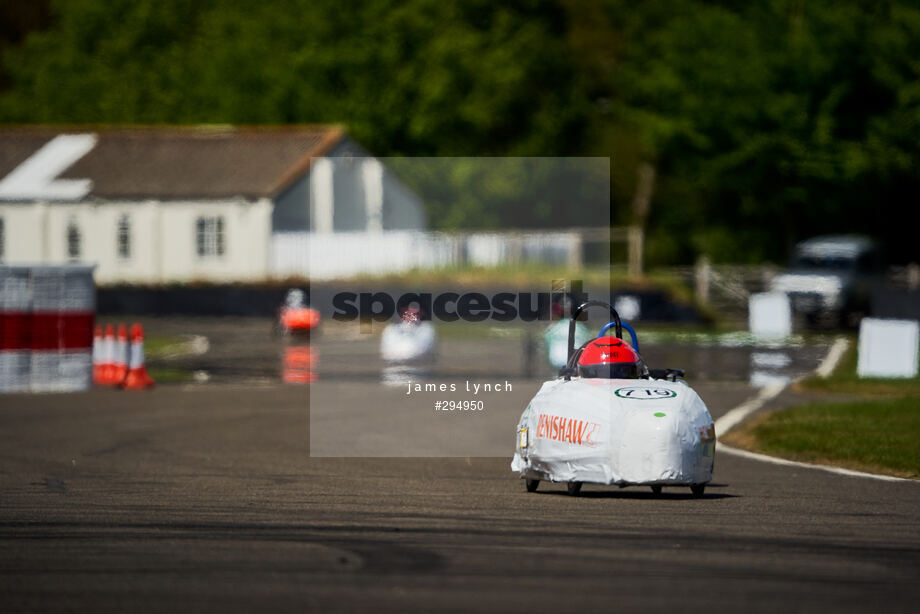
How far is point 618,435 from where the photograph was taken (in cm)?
1266

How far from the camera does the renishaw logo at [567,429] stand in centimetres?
1277

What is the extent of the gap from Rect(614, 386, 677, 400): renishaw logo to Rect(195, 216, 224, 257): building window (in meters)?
47.8

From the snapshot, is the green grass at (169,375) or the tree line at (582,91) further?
the tree line at (582,91)

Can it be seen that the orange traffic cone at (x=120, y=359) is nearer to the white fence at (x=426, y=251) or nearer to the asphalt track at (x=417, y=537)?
the asphalt track at (x=417, y=537)

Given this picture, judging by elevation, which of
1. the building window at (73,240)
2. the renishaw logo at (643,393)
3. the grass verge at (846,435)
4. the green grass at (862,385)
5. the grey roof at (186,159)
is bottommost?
the grass verge at (846,435)

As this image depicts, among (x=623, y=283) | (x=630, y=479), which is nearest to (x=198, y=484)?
(x=630, y=479)

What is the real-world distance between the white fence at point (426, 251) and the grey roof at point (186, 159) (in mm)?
3345

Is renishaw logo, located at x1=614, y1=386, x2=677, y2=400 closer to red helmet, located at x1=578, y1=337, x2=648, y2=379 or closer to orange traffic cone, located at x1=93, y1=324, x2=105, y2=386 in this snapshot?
red helmet, located at x1=578, y1=337, x2=648, y2=379

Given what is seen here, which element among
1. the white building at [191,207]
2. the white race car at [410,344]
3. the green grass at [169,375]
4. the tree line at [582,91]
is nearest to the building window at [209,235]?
the white building at [191,207]

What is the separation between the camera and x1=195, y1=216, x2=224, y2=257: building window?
59.8 metres

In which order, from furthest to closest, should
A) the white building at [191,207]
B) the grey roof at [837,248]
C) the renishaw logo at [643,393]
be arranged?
the white building at [191,207] → the grey roof at [837,248] → the renishaw logo at [643,393]

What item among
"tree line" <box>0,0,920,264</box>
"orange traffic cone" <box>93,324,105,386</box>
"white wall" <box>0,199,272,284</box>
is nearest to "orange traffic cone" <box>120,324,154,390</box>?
"orange traffic cone" <box>93,324,105,386</box>

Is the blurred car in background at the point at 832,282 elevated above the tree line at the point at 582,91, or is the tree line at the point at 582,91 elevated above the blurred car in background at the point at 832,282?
the tree line at the point at 582,91

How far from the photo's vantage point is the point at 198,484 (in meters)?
13.9
